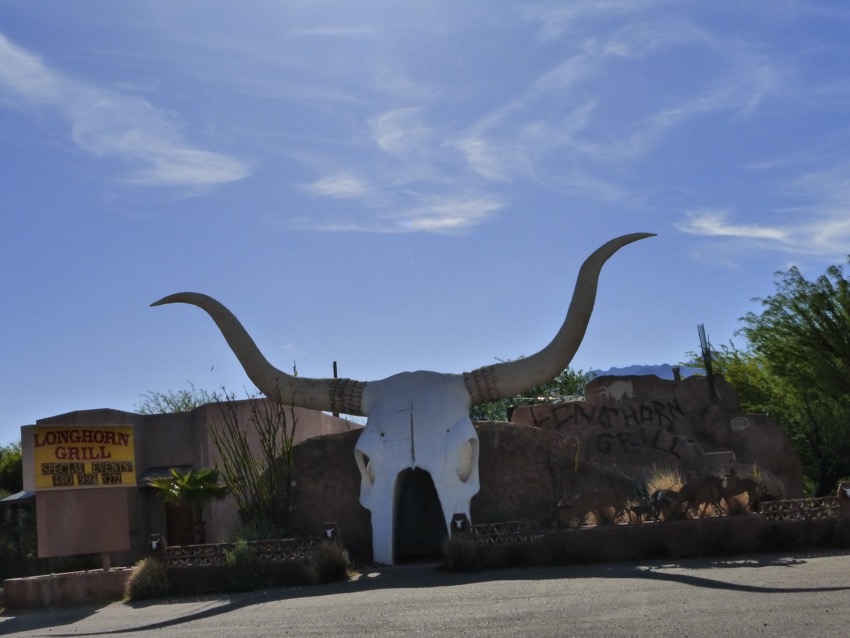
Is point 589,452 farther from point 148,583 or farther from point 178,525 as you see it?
point 178,525

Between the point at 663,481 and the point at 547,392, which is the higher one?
the point at 547,392

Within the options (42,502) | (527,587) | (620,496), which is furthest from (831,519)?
(42,502)

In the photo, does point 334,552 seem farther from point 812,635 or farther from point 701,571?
point 812,635

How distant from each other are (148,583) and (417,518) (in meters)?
5.83

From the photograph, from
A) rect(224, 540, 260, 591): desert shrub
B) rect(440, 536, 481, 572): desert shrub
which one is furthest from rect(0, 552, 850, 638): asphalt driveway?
rect(224, 540, 260, 591): desert shrub

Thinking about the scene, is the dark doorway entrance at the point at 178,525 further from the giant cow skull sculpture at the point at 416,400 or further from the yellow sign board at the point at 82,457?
the yellow sign board at the point at 82,457

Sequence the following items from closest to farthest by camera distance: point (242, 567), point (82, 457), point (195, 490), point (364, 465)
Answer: point (242, 567) → point (82, 457) → point (364, 465) → point (195, 490)

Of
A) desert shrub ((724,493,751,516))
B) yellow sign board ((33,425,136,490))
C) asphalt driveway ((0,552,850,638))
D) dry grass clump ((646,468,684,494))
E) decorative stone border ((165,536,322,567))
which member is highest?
yellow sign board ((33,425,136,490))

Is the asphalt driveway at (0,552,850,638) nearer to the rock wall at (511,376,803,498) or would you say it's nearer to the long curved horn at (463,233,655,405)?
the long curved horn at (463,233,655,405)

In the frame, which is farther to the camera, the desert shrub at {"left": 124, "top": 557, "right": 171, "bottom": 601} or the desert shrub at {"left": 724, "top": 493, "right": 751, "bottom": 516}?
the desert shrub at {"left": 124, "top": 557, "right": 171, "bottom": 601}

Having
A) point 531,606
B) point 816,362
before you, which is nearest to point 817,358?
point 816,362

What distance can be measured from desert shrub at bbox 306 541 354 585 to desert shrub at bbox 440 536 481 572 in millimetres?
1503

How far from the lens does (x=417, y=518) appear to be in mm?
21047

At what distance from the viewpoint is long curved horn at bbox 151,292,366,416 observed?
20172mm
